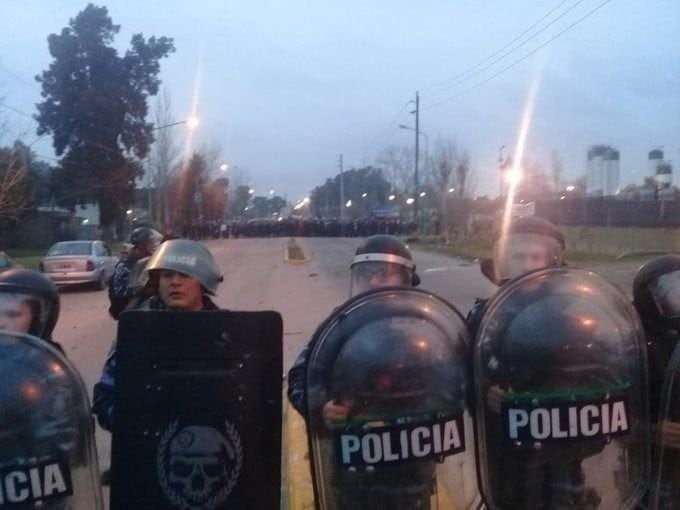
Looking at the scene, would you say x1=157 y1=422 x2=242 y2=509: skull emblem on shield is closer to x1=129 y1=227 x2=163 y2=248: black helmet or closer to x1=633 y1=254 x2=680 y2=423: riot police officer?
x1=633 y1=254 x2=680 y2=423: riot police officer

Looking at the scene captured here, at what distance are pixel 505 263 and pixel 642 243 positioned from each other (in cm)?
3053

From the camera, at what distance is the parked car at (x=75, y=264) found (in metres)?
26.2

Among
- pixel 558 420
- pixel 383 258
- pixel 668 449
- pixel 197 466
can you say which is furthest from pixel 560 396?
pixel 383 258

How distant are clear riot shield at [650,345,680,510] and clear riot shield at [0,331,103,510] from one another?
1.56m

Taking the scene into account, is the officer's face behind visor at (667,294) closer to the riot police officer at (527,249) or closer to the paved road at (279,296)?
the riot police officer at (527,249)

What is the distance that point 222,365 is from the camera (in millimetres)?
2889

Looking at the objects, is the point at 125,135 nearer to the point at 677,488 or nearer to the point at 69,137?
the point at 69,137

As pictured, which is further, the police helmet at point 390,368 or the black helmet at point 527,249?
the black helmet at point 527,249

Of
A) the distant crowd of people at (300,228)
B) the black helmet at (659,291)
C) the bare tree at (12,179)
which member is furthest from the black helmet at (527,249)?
the distant crowd of people at (300,228)

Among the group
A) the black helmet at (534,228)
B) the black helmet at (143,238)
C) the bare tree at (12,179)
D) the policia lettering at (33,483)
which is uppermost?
the bare tree at (12,179)

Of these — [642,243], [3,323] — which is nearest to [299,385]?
[3,323]

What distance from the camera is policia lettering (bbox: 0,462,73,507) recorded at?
7.79ft

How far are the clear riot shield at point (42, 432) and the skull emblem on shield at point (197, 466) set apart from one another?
0.31 meters

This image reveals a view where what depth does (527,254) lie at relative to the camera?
11.1ft
